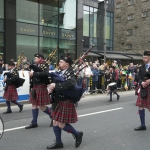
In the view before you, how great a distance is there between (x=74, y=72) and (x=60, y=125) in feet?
3.03

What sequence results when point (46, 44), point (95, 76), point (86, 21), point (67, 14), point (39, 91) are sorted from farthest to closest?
→ point (86, 21) < point (67, 14) < point (46, 44) < point (95, 76) < point (39, 91)

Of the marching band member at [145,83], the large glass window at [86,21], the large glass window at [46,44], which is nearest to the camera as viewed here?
the marching band member at [145,83]

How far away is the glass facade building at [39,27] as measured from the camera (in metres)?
15.1

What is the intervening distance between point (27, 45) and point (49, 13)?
334cm

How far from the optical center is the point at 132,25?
125 feet

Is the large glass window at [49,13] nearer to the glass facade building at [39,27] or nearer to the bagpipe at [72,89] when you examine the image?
the glass facade building at [39,27]

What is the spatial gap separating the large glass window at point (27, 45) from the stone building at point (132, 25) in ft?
76.8

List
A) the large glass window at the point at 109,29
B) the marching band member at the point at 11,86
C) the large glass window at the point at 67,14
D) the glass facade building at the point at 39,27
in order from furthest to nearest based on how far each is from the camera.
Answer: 1. the large glass window at the point at 109,29
2. the large glass window at the point at 67,14
3. the glass facade building at the point at 39,27
4. the marching band member at the point at 11,86

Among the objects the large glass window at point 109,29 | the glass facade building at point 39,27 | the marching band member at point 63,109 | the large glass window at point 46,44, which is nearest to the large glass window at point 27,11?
the glass facade building at point 39,27

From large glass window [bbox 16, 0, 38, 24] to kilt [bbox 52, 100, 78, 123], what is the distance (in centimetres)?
1312

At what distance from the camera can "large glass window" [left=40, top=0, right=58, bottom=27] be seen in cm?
1759

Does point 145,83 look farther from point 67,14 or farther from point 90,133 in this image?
point 67,14

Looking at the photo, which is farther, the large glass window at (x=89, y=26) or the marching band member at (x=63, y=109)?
the large glass window at (x=89, y=26)

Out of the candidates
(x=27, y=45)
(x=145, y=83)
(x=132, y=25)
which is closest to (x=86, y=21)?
(x=27, y=45)
